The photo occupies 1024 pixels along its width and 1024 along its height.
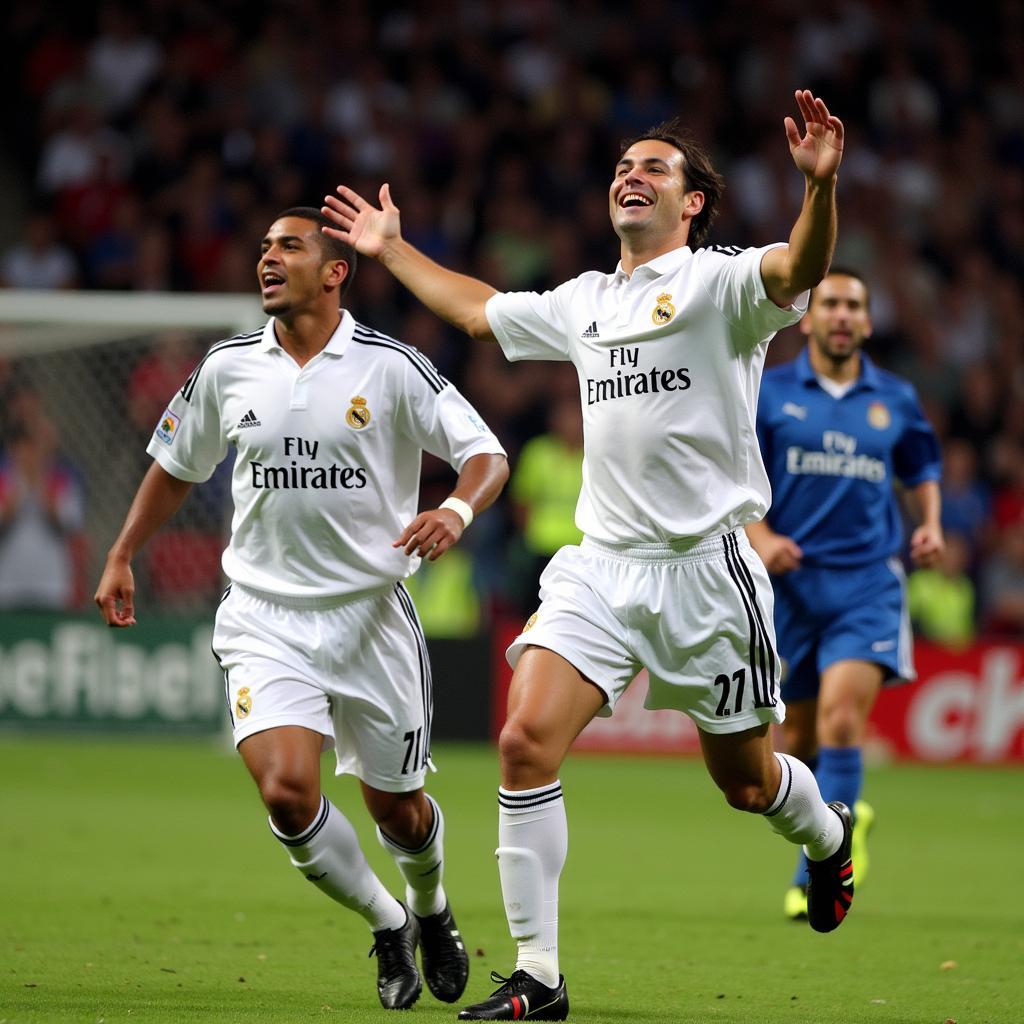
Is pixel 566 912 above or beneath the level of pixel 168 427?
beneath

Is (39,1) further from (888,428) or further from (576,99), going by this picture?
(888,428)

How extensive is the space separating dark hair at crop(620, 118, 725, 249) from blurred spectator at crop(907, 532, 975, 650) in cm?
1040

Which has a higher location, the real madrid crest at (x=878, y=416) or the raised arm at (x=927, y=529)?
the real madrid crest at (x=878, y=416)

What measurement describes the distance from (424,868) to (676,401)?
70.7 inches

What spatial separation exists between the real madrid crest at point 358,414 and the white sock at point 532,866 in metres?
1.37

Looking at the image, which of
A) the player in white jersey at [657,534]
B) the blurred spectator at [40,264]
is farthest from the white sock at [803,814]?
the blurred spectator at [40,264]

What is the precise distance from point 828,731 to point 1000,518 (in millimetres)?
9429

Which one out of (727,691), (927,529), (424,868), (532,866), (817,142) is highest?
(817,142)

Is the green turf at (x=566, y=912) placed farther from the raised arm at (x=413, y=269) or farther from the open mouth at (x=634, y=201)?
the open mouth at (x=634, y=201)

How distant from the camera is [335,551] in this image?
605 centimetres

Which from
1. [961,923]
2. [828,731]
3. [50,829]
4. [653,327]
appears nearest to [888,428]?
[828,731]

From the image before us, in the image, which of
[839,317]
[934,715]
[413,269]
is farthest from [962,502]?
[413,269]

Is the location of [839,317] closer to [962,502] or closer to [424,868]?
[424,868]

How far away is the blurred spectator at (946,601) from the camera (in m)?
16.0
